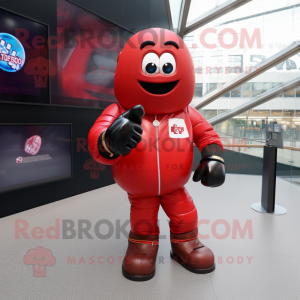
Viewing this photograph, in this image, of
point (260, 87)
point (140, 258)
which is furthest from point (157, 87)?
point (260, 87)

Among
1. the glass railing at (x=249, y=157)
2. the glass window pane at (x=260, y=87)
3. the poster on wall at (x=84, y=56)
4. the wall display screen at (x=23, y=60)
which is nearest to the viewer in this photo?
the wall display screen at (x=23, y=60)

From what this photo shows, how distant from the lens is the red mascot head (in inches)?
59.4

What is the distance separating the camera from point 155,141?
1.54 m

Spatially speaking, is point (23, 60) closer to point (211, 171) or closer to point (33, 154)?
point (33, 154)

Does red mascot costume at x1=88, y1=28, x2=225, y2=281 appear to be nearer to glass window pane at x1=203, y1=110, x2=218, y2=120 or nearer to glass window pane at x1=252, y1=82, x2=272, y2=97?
glass window pane at x1=252, y1=82, x2=272, y2=97

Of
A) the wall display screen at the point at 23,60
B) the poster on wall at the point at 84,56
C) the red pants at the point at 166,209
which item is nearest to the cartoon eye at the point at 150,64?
the red pants at the point at 166,209

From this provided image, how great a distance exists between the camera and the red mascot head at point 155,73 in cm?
151

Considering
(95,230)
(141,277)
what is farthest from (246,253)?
(95,230)

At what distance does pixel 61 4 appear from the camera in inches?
115

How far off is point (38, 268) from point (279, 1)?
4.93 meters

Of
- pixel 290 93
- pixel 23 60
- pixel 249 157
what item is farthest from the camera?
pixel 249 157

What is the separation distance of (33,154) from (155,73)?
5.91ft

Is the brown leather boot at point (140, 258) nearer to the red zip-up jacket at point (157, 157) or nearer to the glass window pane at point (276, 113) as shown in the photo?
the red zip-up jacket at point (157, 157)

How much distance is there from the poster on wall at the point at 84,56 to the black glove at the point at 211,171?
2.08m
